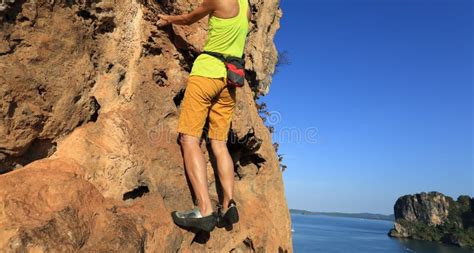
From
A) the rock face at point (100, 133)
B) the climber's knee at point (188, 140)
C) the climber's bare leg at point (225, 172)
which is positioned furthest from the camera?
the climber's bare leg at point (225, 172)

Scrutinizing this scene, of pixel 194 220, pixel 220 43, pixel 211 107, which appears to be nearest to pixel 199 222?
pixel 194 220

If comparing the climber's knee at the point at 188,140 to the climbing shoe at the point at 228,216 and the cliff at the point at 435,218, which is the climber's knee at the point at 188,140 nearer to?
the climbing shoe at the point at 228,216

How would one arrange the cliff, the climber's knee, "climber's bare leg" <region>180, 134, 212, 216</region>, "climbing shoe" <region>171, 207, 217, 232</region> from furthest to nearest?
1. the cliff
2. the climber's knee
3. "climber's bare leg" <region>180, 134, 212, 216</region>
4. "climbing shoe" <region>171, 207, 217, 232</region>

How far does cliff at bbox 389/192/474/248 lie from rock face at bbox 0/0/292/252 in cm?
14863

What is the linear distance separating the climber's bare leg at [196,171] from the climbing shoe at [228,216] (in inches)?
14.6

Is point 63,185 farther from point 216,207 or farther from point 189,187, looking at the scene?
point 216,207

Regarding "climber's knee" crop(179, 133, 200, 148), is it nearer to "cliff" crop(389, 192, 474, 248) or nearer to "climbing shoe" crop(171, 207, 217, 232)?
"climbing shoe" crop(171, 207, 217, 232)

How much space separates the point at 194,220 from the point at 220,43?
2427mm

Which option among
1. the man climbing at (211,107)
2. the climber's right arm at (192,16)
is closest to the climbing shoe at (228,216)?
the man climbing at (211,107)

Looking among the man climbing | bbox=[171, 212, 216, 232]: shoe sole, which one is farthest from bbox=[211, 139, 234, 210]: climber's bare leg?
bbox=[171, 212, 216, 232]: shoe sole

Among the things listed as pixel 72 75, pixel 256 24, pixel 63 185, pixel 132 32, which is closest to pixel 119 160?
pixel 63 185

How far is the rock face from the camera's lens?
12.6 ft

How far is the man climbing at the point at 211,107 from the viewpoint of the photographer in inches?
195

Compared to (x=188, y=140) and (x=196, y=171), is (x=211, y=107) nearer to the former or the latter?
(x=188, y=140)
